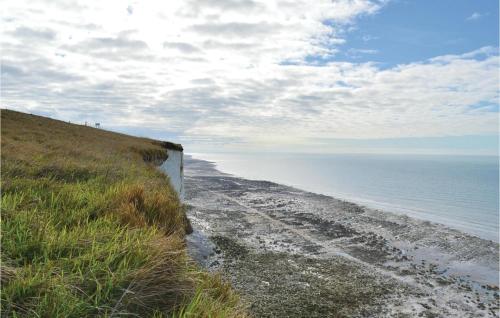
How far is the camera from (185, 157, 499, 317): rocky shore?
1798 cm

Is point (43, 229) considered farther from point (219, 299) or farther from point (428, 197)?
point (428, 197)

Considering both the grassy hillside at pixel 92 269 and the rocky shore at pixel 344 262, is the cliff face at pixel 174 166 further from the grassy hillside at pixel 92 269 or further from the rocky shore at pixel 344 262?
the grassy hillside at pixel 92 269

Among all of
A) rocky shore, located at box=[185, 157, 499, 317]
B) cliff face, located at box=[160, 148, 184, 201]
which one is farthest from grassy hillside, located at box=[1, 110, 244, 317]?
cliff face, located at box=[160, 148, 184, 201]

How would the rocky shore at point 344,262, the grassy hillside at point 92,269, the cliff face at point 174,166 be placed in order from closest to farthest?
the grassy hillside at point 92,269
the rocky shore at point 344,262
the cliff face at point 174,166

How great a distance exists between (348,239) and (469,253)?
9.91 metres

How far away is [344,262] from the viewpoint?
2519cm

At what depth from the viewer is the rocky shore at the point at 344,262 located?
59.0ft

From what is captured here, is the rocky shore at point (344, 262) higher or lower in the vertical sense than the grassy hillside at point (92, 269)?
lower

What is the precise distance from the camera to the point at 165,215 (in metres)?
8.15

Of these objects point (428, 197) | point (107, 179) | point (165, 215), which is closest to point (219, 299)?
point (165, 215)

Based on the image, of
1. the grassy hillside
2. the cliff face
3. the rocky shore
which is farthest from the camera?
the cliff face

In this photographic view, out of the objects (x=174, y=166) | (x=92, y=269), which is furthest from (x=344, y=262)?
(x=92, y=269)

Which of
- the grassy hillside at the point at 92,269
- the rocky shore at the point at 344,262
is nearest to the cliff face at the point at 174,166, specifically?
the rocky shore at the point at 344,262

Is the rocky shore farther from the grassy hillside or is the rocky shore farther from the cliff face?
the grassy hillside
